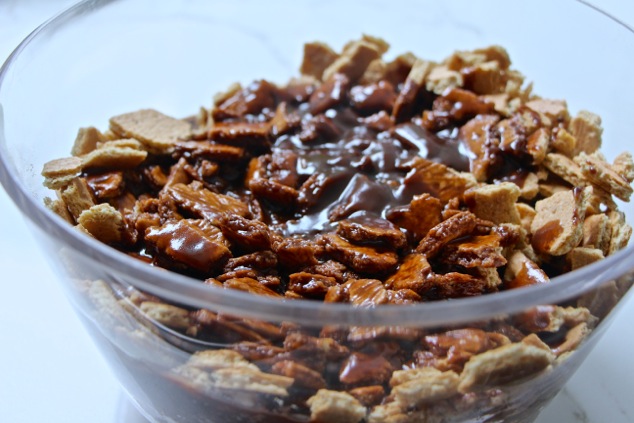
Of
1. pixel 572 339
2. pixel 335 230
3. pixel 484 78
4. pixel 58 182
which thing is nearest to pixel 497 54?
pixel 484 78

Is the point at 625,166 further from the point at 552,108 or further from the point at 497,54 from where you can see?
the point at 497,54

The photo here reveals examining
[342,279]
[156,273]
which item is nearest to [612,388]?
[342,279]

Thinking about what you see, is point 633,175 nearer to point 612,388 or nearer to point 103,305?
point 612,388

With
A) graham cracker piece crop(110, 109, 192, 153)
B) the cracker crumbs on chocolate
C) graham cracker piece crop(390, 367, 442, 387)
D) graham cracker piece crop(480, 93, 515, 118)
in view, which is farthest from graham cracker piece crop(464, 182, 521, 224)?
graham cracker piece crop(110, 109, 192, 153)

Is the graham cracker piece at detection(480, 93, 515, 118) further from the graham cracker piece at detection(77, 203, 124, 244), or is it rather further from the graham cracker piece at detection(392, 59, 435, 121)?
the graham cracker piece at detection(77, 203, 124, 244)

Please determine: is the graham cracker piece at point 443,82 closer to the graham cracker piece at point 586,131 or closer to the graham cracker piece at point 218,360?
the graham cracker piece at point 586,131

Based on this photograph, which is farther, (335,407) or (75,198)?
(75,198)
